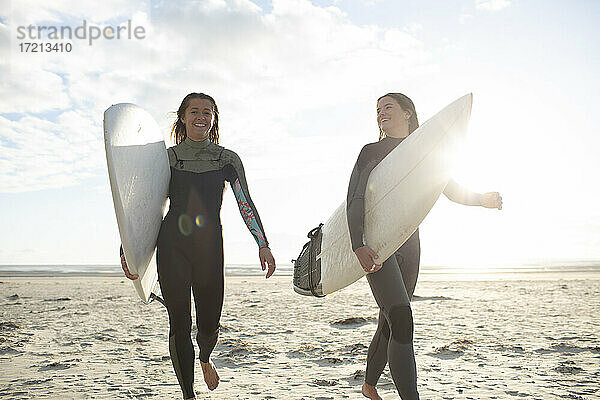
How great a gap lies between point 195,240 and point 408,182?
1.43 m

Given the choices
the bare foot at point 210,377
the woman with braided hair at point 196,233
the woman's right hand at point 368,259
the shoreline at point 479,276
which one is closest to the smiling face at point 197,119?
the woman with braided hair at point 196,233

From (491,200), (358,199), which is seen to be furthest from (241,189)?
(491,200)

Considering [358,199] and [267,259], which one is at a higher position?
[358,199]

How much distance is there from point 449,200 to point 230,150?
1.62 m

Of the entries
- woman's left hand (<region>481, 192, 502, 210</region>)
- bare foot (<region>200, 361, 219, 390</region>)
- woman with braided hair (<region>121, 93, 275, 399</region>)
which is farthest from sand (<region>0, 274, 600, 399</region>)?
woman's left hand (<region>481, 192, 502, 210</region>)

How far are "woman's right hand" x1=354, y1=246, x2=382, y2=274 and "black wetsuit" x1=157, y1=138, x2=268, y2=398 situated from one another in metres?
0.78

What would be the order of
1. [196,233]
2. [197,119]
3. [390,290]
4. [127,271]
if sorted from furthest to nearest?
[197,119] → [196,233] → [127,271] → [390,290]

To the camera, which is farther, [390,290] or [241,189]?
[241,189]

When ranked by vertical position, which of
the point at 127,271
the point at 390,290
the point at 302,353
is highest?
the point at 127,271

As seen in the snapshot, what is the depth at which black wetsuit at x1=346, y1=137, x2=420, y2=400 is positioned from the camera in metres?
2.58

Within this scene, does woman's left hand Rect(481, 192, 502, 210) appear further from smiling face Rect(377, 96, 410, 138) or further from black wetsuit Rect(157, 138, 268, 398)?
black wetsuit Rect(157, 138, 268, 398)

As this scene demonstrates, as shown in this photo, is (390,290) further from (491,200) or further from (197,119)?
(197,119)

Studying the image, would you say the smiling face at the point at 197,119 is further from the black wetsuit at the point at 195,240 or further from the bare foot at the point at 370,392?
the bare foot at the point at 370,392

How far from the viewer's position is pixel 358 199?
9.58 feet
